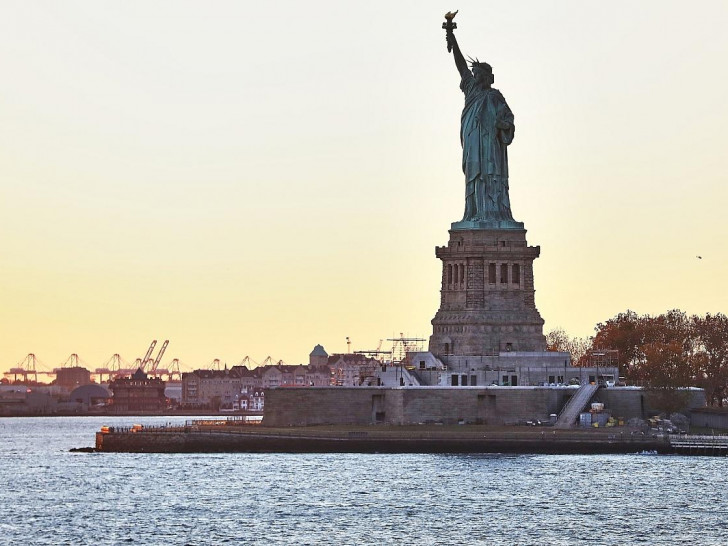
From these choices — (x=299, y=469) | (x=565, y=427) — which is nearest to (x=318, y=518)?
(x=299, y=469)

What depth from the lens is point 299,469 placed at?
12688cm

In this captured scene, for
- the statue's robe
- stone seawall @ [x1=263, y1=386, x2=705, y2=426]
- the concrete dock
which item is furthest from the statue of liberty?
the concrete dock

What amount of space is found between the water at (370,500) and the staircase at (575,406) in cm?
521

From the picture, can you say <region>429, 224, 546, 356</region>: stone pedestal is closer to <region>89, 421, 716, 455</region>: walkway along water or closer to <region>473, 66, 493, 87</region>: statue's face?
<region>89, 421, 716, 455</region>: walkway along water

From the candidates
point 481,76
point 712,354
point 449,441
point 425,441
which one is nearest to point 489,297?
point 449,441

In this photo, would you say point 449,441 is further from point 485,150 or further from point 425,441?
point 485,150

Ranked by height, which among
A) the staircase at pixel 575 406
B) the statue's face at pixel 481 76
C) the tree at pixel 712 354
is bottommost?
the staircase at pixel 575 406

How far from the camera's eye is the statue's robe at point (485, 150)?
147 meters

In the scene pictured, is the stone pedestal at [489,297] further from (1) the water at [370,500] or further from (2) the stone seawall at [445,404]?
(1) the water at [370,500]

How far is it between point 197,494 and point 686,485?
3081 centimetres

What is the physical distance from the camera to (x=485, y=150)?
482 feet

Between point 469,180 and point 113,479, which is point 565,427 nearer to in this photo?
point 469,180

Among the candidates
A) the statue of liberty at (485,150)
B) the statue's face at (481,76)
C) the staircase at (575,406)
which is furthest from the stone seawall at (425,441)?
the statue's face at (481,76)

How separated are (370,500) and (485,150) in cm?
4666
